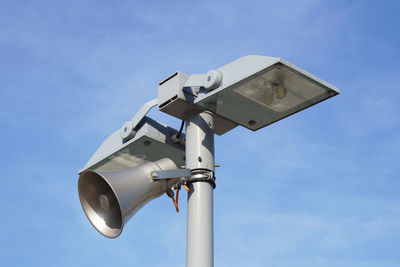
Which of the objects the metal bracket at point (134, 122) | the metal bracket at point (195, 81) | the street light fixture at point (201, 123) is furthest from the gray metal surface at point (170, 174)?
the metal bracket at point (134, 122)

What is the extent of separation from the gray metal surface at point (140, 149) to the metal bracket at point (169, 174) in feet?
2.17

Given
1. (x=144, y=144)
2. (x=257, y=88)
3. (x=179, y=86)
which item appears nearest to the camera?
(x=257, y=88)

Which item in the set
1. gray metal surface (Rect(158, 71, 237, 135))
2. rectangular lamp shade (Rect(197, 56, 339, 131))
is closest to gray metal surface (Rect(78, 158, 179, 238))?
gray metal surface (Rect(158, 71, 237, 135))

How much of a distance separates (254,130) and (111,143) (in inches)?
51.7

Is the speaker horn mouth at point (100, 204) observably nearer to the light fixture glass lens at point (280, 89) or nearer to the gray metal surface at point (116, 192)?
the gray metal surface at point (116, 192)

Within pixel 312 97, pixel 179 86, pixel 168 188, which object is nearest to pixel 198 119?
pixel 179 86

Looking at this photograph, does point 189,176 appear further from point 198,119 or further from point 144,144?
point 144,144

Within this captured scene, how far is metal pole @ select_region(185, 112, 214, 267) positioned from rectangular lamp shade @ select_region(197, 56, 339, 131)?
203 mm

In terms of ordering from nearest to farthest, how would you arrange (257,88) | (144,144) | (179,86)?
(257,88)
(179,86)
(144,144)

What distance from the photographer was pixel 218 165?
15.7ft

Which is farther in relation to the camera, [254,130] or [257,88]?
[254,130]

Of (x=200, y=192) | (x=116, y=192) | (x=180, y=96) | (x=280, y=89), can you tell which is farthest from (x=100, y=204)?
(x=280, y=89)

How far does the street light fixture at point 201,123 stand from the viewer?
169 inches

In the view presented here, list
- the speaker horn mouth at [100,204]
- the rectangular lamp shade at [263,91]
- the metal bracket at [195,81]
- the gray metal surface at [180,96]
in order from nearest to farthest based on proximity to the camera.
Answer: the rectangular lamp shade at [263,91] < the speaker horn mouth at [100,204] < the metal bracket at [195,81] < the gray metal surface at [180,96]
